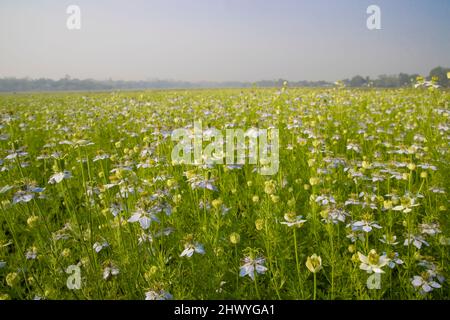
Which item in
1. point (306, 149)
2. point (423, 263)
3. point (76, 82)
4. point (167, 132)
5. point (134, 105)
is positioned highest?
point (76, 82)

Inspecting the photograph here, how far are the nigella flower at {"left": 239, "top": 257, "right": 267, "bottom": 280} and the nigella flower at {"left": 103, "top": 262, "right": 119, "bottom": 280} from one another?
78 centimetres

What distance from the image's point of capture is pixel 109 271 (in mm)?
1968

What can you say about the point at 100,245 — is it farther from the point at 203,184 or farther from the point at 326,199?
the point at 326,199

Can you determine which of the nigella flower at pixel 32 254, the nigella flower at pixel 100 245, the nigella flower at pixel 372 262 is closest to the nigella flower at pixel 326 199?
the nigella flower at pixel 372 262

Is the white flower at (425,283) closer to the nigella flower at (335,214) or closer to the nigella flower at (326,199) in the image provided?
the nigella flower at (335,214)

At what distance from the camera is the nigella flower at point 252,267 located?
1.79 metres

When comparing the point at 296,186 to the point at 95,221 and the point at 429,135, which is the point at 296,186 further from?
the point at 429,135

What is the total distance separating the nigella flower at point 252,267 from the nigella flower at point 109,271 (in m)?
0.78

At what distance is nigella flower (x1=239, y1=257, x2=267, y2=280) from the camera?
179cm

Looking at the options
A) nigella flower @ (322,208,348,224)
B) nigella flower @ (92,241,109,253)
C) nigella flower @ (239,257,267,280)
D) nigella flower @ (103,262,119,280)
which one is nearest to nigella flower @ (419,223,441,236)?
nigella flower @ (322,208,348,224)

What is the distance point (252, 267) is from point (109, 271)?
885 millimetres

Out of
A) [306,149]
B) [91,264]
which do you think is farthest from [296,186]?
[91,264]
